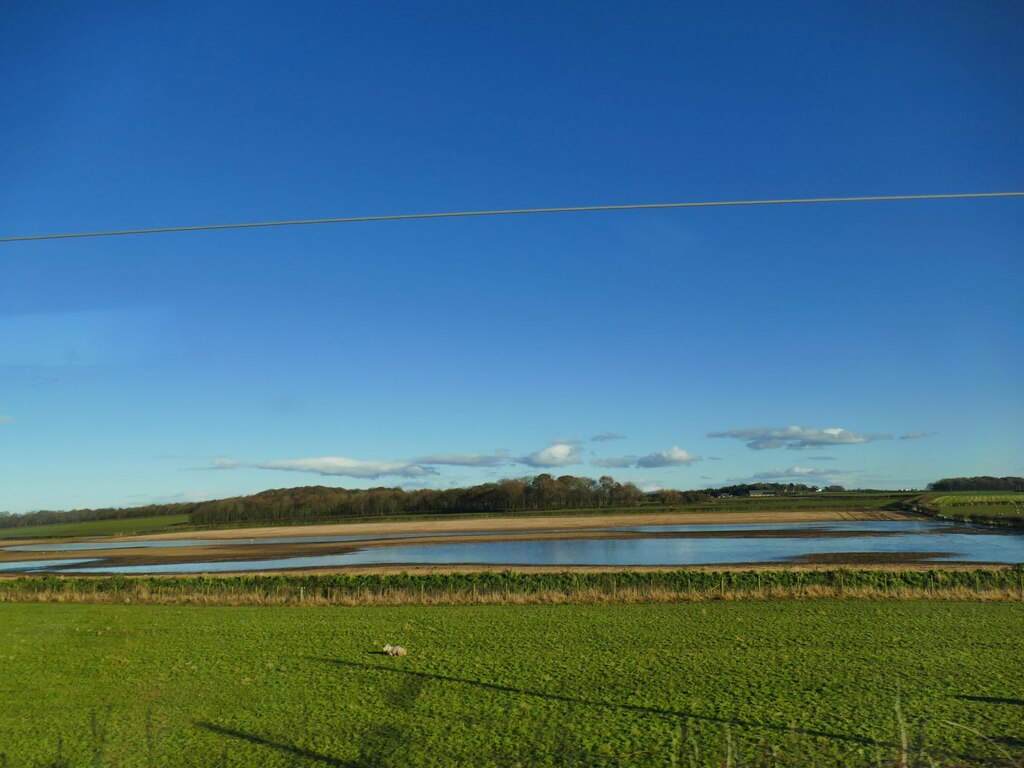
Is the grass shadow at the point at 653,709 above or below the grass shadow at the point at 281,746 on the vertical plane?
below

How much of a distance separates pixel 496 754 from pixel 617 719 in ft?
6.12

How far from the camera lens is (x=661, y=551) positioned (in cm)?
4625

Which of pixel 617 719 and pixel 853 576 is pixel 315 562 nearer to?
pixel 853 576

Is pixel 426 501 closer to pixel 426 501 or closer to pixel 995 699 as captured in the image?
pixel 426 501

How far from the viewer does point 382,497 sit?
126 metres

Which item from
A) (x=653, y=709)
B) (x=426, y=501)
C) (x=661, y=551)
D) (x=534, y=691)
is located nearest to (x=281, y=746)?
(x=534, y=691)

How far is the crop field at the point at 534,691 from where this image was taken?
8.09m

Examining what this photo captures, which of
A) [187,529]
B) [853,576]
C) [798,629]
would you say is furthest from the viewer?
[187,529]

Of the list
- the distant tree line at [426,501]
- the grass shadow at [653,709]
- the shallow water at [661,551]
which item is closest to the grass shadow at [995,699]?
the grass shadow at [653,709]

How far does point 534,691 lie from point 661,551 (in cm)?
3734

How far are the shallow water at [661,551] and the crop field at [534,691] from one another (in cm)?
2319

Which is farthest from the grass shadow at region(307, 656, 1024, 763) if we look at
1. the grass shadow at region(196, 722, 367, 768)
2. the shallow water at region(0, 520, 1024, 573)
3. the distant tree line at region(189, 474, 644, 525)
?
the distant tree line at region(189, 474, 644, 525)

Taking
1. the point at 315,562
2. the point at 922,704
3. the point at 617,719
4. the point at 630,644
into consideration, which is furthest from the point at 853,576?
the point at 315,562

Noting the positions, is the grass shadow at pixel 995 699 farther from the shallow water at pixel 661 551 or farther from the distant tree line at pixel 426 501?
the distant tree line at pixel 426 501
